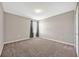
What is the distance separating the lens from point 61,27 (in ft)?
14.5

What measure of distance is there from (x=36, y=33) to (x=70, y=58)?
17.8ft

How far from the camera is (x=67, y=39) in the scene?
4.05 metres

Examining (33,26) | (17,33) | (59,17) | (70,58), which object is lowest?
(70,58)

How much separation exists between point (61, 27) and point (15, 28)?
3.35m

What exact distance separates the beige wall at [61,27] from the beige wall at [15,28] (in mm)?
1955

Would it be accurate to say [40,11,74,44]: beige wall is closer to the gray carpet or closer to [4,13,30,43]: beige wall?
the gray carpet

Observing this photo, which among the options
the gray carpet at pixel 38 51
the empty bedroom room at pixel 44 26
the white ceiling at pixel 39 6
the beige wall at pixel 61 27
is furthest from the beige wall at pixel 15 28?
the beige wall at pixel 61 27

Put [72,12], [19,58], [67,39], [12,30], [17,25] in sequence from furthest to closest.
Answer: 1. [17,25]
2. [12,30]
3. [67,39]
4. [72,12]
5. [19,58]

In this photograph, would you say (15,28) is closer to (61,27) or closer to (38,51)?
(38,51)

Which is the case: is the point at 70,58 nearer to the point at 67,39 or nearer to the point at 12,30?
the point at 67,39

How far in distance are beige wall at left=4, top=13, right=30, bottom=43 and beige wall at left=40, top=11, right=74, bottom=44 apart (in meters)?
1.96

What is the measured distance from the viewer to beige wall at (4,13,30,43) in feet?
13.8

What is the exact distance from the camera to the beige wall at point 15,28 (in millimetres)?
4204

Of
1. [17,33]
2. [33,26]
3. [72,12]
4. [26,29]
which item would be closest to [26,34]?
[26,29]
